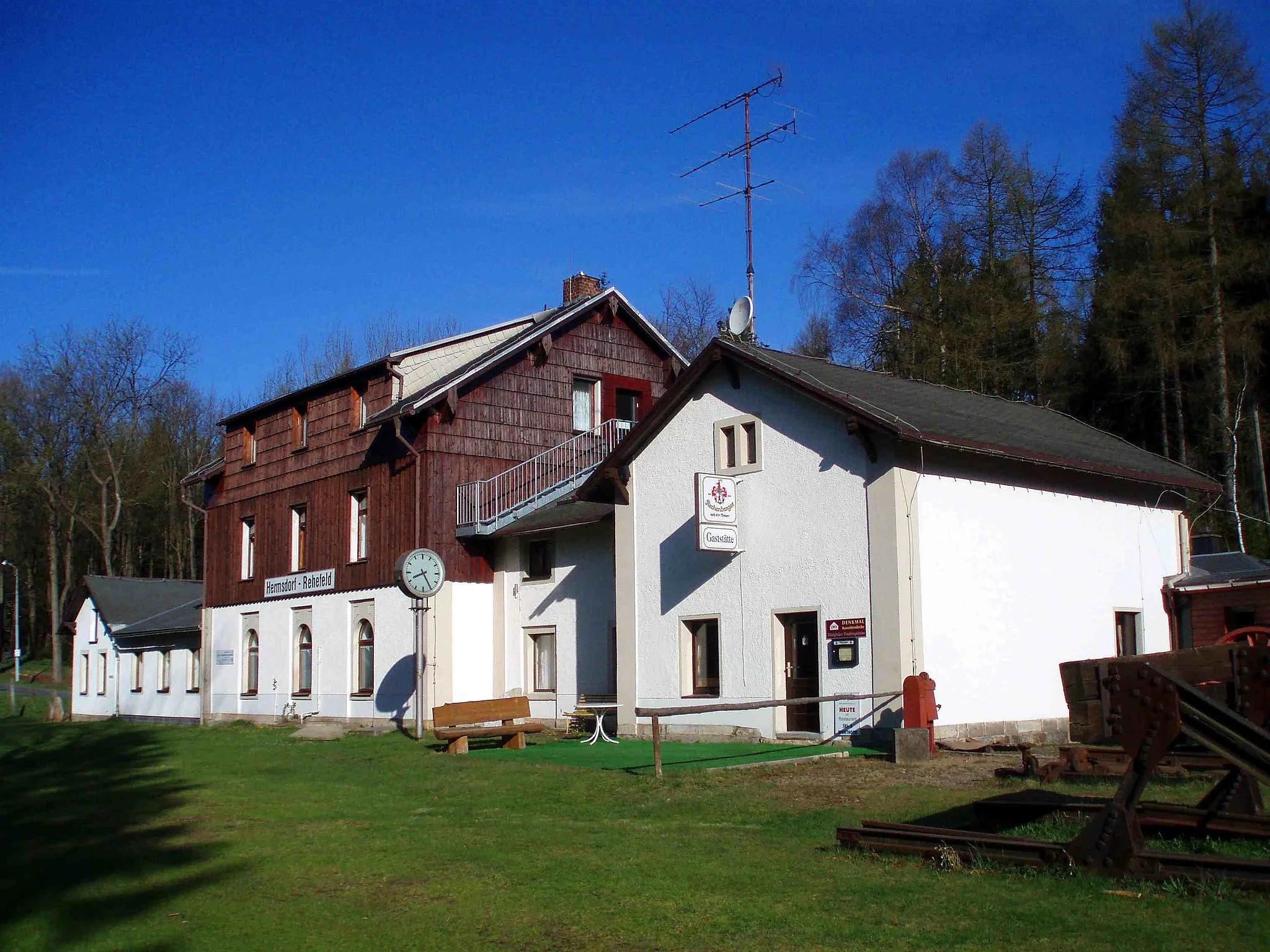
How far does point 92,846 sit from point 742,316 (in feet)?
48.1

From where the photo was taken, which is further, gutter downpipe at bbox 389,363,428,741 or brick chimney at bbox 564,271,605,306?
brick chimney at bbox 564,271,605,306

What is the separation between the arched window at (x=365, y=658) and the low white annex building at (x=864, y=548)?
6843 millimetres

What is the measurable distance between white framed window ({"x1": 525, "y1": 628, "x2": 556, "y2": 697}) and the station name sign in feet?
19.1

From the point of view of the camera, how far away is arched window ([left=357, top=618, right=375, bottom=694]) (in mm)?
26859

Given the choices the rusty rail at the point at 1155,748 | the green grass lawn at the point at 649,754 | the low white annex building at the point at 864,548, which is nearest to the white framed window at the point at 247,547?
the low white annex building at the point at 864,548

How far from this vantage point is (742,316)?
2217cm

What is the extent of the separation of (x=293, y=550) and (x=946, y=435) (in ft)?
61.4

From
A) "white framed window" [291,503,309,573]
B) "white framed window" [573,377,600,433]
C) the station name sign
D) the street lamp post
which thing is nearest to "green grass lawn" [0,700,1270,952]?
the station name sign

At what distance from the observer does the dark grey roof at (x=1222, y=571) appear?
19984mm

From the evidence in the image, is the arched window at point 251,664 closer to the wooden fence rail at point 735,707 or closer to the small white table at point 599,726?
the small white table at point 599,726

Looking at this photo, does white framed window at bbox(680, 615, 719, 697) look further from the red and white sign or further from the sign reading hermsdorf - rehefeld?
the red and white sign

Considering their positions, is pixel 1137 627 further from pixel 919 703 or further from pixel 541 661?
pixel 541 661

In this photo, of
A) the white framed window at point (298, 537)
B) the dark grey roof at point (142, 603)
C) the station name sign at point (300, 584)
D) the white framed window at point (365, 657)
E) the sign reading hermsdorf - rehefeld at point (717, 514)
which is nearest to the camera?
the sign reading hermsdorf - rehefeld at point (717, 514)

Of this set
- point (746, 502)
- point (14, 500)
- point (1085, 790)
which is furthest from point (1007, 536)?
point (14, 500)
